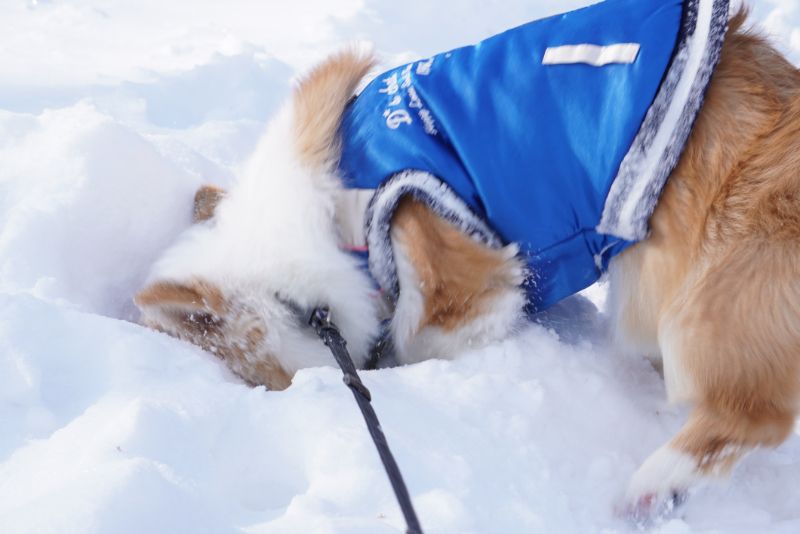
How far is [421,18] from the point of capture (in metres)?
6.06

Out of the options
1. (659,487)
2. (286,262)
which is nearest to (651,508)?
(659,487)

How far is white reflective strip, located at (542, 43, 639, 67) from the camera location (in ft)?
5.77

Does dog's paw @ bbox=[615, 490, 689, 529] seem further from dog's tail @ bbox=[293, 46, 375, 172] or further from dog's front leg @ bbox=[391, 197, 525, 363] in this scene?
dog's tail @ bbox=[293, 46, 375, 172]

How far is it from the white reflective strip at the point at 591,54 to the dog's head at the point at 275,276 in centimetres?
59

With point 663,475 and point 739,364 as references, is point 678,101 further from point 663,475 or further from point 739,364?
point 663,475

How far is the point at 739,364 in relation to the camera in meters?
1.64

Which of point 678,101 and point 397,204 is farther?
point 397,204

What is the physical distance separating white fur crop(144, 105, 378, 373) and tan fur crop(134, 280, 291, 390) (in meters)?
0.03

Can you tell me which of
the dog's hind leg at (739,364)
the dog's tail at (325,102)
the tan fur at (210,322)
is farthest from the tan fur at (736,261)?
the tan fur at (210,322)

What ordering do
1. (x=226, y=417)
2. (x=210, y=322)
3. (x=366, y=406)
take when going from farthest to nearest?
1. (x=210, y=322)
2. (x=226, y=417)
3. (x=366, y=406)

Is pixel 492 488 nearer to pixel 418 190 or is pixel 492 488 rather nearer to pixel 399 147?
pixel 418 190

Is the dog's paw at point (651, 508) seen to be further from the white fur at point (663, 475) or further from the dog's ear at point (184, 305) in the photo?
the dog's ear at point (184, 305)

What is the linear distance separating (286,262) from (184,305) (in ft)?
0.93

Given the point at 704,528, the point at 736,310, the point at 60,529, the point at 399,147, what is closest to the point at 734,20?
the point at 736,310
